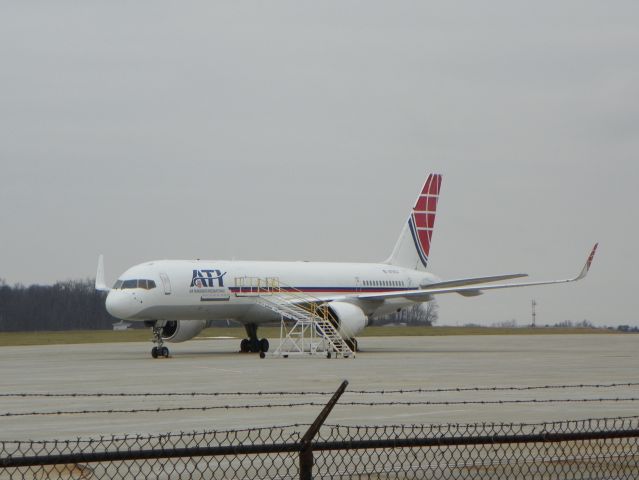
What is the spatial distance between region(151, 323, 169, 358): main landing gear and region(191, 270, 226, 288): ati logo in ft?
7.64

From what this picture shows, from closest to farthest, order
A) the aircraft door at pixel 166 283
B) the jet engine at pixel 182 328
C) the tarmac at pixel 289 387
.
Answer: the tarmac at pixel 289 387
the aircraft door at pixel 166 283
the jet engine at pixel 182 328

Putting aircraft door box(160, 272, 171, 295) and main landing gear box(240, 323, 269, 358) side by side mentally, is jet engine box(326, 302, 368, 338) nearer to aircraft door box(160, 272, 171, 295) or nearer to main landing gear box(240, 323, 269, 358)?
main landing gear box(240, 323, 269, 358)

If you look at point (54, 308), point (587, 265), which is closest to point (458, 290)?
point (587, 265)

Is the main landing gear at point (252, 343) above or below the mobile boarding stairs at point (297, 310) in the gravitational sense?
below

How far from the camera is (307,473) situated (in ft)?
26.0

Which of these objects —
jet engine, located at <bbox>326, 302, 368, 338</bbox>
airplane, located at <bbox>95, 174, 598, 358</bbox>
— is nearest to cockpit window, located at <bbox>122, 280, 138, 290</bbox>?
airplane, located at <bbox>95, 174, 598, 358</bbox>

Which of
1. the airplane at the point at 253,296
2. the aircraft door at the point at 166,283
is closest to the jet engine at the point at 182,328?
the airplane at the point at 253,296

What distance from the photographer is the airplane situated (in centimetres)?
4019

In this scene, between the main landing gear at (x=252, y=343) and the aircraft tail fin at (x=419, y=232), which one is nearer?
the main landing gear at (x=252, y=343)

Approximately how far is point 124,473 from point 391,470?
2.80 m

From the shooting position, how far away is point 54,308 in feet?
409

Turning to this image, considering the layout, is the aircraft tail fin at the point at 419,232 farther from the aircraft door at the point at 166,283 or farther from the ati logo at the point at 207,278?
the aircraft door at the point at 166,283

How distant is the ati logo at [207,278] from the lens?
135 ft

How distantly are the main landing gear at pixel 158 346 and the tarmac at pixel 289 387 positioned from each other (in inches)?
23.5
